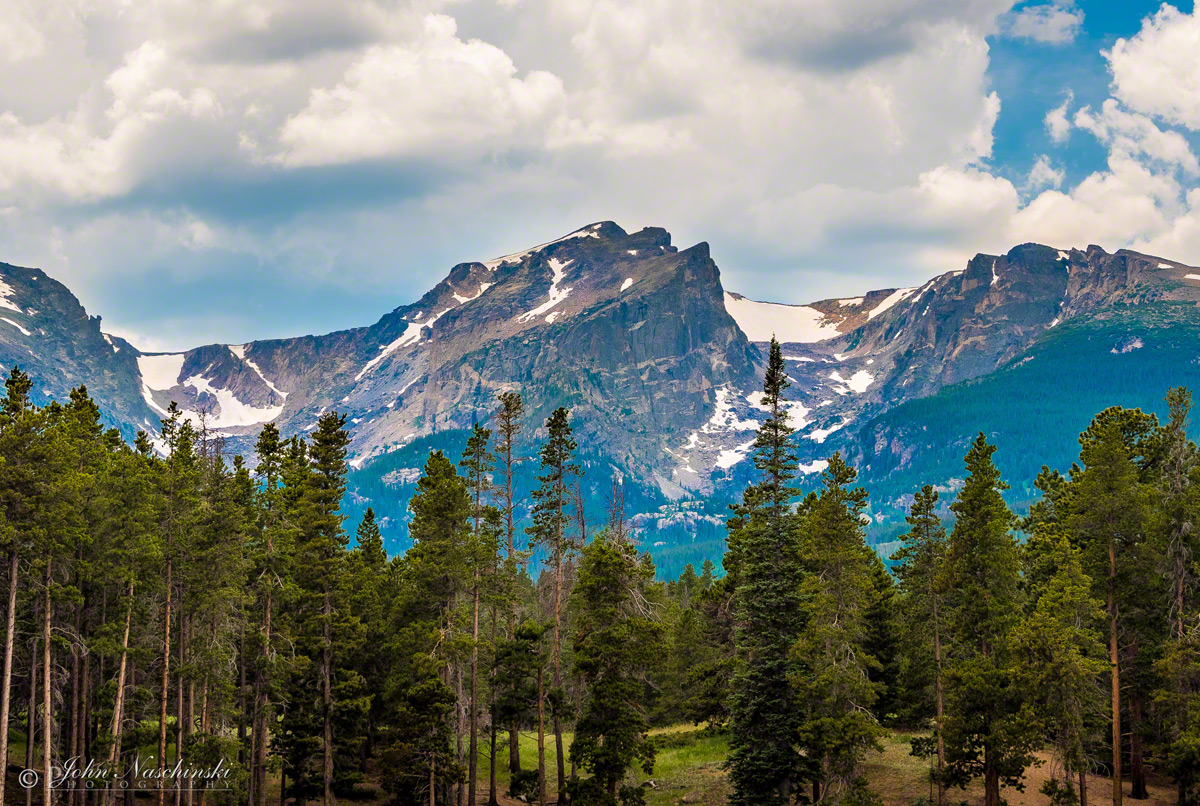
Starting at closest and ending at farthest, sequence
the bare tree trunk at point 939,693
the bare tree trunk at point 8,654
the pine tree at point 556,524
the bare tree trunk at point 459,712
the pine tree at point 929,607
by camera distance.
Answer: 1. the bare tree trunk at point 8,654
2. the bare tree trunk at point 459,712
3. the bare tree trunk at point 939,693
4. the pine tree at point 929,607
5. the pine tree at point 556,524

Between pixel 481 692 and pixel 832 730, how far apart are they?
15.7 metres

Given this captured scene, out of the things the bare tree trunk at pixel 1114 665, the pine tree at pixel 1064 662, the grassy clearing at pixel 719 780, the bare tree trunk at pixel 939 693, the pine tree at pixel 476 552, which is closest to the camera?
the pine tree at pixel 1064 662

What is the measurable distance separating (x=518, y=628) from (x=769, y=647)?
35.6ft

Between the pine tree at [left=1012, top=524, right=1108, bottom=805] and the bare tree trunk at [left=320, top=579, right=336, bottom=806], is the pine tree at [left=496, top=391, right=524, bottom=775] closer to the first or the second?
the bare tree trunk at [left=320, top=579, right=336, bottom=806]

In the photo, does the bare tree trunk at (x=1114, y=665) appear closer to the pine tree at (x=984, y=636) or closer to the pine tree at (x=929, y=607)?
the pine tree at (x=984, y=636)

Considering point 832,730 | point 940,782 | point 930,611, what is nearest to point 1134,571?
point 930,611

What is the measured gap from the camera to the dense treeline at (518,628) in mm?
35281

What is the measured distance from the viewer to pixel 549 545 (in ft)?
143

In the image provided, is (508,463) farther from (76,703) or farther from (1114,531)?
(1114,531)

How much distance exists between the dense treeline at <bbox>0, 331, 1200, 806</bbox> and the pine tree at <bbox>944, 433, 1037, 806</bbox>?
12cm

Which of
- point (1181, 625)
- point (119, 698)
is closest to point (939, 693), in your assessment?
point (1181, 625)

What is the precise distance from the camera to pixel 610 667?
37.0m

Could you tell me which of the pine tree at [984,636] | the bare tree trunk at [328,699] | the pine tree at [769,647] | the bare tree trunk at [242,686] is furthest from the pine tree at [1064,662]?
the bare tree trunk at [242,686]

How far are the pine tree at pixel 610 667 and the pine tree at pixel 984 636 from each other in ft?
40.4
